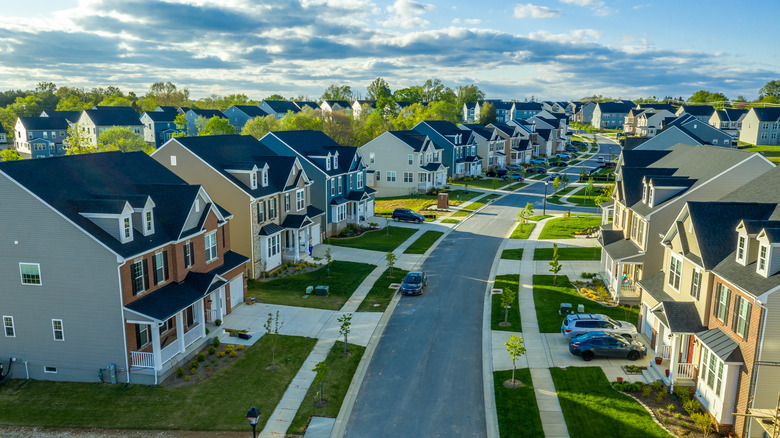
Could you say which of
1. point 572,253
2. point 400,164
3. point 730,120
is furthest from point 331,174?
point 730,120

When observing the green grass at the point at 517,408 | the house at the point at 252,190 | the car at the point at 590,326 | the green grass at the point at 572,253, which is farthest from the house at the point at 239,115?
the green grass at the point at 517,408

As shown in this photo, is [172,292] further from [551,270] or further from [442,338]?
[551,270]

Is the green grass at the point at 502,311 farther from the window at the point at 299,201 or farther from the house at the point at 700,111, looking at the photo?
the house at the point at 700,111

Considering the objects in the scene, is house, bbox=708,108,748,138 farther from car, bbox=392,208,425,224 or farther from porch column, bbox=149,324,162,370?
porch column, bbox=149,324,162,370

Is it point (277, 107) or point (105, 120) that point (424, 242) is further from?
point (277, 107)

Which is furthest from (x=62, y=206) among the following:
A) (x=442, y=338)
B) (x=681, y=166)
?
(x=681, y=166)

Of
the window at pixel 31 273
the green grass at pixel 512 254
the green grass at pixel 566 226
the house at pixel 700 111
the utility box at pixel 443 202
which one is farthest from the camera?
the house at pixel 700 111
